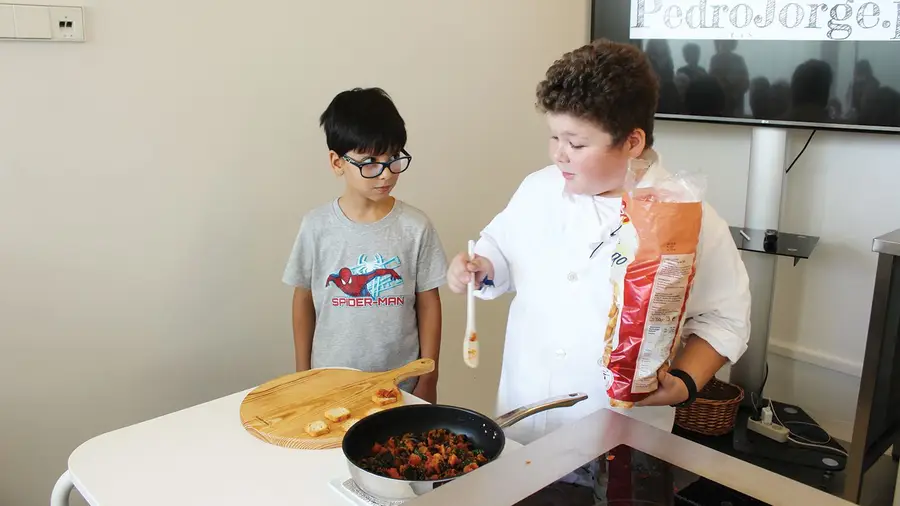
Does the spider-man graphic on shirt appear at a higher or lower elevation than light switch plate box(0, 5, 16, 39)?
lower

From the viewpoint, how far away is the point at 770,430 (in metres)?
2.34

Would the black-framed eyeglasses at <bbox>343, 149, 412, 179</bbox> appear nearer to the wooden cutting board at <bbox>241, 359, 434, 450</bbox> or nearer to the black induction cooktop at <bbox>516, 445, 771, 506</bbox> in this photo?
the wooden cutting board at <bbox>241, 359, 434, 450</bbox>

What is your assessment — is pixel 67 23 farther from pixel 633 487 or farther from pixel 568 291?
pixel 633 487

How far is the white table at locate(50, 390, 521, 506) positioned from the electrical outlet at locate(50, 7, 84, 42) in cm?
84

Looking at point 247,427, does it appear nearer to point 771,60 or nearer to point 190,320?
point 190,320

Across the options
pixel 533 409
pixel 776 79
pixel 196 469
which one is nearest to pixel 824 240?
pixel 776 79

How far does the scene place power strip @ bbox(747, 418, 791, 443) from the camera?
2322 mm

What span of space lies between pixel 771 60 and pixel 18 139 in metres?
2.02

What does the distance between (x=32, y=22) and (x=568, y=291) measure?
1.17 meters

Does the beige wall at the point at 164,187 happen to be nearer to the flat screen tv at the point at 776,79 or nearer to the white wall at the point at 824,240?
the flat screen tv at the point at 776,79

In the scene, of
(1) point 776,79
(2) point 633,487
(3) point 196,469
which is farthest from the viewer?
(1) point 776,79

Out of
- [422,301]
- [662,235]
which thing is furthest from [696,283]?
[422,301]

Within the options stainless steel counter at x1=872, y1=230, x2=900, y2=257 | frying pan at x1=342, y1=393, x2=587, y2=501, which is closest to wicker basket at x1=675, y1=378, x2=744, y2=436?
stainless steel counter at x1=872, y1=230, x2=900, y2=257

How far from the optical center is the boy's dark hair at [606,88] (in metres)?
1.10
